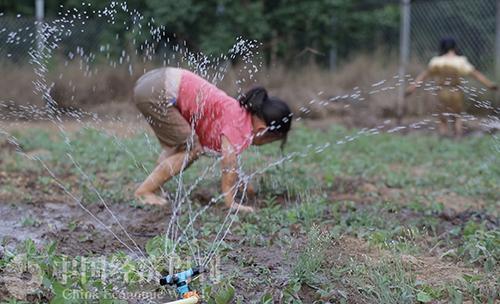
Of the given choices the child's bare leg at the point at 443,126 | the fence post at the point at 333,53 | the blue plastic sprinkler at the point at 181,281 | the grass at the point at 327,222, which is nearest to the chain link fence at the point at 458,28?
the fence post at the point at 333,53

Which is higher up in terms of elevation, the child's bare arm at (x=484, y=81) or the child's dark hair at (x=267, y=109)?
the child's dark hair at (x=267, y=109)

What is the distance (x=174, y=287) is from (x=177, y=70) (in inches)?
92.1

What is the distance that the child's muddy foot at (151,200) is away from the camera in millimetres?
5340

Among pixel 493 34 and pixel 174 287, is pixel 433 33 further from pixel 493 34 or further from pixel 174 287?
pixel 174 287

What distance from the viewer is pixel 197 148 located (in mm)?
5445

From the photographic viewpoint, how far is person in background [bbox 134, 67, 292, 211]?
5.08 meters

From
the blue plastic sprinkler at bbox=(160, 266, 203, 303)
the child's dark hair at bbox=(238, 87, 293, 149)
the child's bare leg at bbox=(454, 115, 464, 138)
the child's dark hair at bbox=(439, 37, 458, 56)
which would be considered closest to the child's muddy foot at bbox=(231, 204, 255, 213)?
the child's dark hair at bbox=(238, 87, 293, 149)

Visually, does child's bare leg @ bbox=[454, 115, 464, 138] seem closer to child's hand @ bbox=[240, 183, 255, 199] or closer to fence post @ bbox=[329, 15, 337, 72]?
fence post @ bbox=[329, 15, 337, 72]

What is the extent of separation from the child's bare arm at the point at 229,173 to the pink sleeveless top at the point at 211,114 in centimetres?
4

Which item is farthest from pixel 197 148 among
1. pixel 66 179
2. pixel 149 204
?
pixel 66 179

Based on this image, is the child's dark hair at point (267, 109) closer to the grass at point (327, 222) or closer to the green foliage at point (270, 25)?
the grass at point (327, 222)

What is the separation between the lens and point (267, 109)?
509cm

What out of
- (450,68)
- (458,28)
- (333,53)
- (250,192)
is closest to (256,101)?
(250,192)

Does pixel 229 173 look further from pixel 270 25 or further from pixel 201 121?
pixel 270 25
